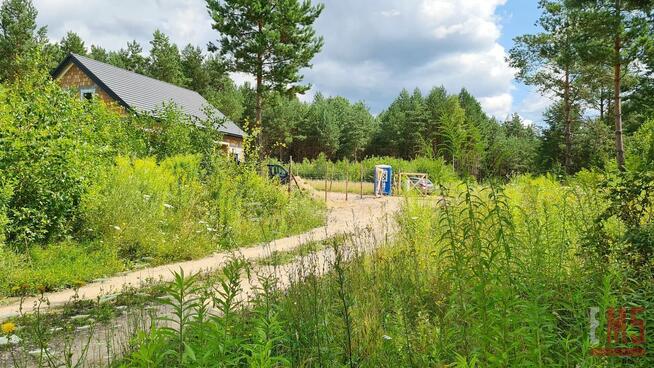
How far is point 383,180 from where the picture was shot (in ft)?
82.6

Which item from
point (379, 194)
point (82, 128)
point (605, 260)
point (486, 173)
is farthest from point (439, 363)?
point (379, 194)

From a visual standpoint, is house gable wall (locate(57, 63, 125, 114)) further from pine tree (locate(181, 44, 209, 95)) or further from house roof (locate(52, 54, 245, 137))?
pine tree (locate(181, 44, 209, 95))

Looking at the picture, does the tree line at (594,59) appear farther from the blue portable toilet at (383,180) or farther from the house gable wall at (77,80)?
the house gable wall at (77,80)

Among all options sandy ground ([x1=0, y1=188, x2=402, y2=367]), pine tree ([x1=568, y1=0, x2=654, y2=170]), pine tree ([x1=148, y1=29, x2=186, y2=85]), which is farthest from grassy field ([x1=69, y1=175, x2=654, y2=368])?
pine tree ([x1=148, y1=29, x2=186, y2=85])

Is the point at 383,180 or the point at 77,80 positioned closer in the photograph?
the point at 77,80

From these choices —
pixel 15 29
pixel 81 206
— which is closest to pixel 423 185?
pixel 81 206

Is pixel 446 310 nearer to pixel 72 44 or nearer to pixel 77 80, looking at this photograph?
pixel 77 80

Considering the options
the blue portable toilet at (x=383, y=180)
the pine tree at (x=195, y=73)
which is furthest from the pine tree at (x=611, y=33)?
the pine tree at (x=195, y=73)

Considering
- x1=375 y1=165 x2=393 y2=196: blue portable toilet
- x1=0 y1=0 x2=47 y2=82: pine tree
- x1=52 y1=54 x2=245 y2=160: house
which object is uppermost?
x1=0 y1=0 x2=47 y2=82: pine tree

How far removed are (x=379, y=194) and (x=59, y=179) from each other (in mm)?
19135

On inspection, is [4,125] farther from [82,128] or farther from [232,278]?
[232,278]

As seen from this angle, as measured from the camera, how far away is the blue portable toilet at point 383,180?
24.9 meters

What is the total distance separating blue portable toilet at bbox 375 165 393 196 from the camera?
24.9m

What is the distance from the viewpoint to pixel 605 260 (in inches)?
141
